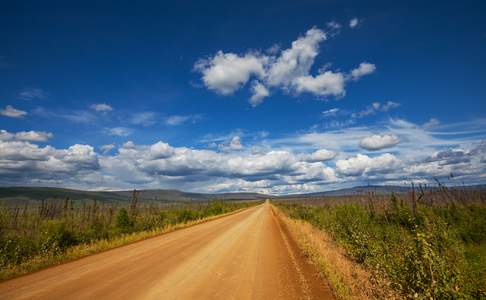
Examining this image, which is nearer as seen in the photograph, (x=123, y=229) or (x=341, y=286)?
(x=341, y=286)

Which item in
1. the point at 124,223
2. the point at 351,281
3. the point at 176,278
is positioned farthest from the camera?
the point at 124,223

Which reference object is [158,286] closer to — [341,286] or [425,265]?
[341,286]

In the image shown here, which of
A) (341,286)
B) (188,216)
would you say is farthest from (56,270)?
(188,216)

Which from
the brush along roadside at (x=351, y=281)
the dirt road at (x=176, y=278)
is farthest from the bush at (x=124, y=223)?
the brush along roadside at (x=351, y=281)

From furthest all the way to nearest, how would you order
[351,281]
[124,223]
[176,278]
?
[124,223], [176,278], [351,281]

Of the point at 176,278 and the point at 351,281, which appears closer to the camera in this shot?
the point at 351,281

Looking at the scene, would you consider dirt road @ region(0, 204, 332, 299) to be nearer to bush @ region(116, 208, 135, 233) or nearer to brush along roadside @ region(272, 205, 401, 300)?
brush along roadside @ region(272, 205, 401, 300)

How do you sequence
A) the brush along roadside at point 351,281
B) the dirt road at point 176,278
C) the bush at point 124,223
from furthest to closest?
the bush at point 124,223, the dirt road at point 176,278, the brush along roadside at point 351,281

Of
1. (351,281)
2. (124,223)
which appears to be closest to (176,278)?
(351,281)

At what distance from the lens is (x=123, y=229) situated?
22.9 metres

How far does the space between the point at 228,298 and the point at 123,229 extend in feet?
61.3

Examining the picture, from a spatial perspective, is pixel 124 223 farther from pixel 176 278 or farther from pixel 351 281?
pixel 351 281

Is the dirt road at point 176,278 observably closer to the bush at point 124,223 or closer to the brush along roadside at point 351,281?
the brush along roadside at point 351,281

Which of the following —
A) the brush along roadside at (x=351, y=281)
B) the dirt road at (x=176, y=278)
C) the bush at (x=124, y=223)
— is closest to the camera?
the brush along roadside at (x=351, y=281)
